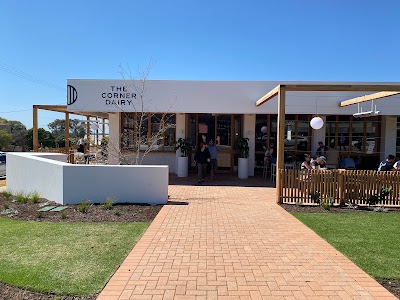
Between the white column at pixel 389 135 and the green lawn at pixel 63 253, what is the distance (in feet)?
42.2

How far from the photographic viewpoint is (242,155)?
45.3 feet

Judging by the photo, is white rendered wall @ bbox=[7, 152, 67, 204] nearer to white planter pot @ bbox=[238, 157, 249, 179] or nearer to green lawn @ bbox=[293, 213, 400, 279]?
green lawn @ bbox=[293, 213, 400, 279]

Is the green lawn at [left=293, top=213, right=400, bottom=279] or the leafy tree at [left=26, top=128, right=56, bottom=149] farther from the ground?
the leafy tree at [left=26, top=128, right=56, bottom=149]

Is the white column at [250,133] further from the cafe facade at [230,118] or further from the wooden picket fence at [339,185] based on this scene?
the wooden picket fence at [339,185]

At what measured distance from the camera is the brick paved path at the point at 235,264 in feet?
12.5

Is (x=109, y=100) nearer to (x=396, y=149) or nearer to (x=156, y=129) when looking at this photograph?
(x=156, y=129)

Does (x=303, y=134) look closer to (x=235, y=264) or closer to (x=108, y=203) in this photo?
(x=108, y=203)

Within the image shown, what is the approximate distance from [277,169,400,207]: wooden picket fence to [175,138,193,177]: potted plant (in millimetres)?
5832

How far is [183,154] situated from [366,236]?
30.2 feet

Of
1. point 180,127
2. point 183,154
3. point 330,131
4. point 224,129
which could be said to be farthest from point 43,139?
point 330,131

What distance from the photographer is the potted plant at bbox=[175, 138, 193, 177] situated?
13.9 meters

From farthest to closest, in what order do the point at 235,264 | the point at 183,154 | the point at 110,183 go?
the point at 183,154
the point at 110,183
the point at 235,264

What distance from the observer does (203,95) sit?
13336mm

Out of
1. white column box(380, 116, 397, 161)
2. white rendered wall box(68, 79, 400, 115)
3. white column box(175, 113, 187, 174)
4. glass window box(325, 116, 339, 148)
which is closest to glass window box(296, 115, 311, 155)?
glass window box(325, 116, 339, 148)
